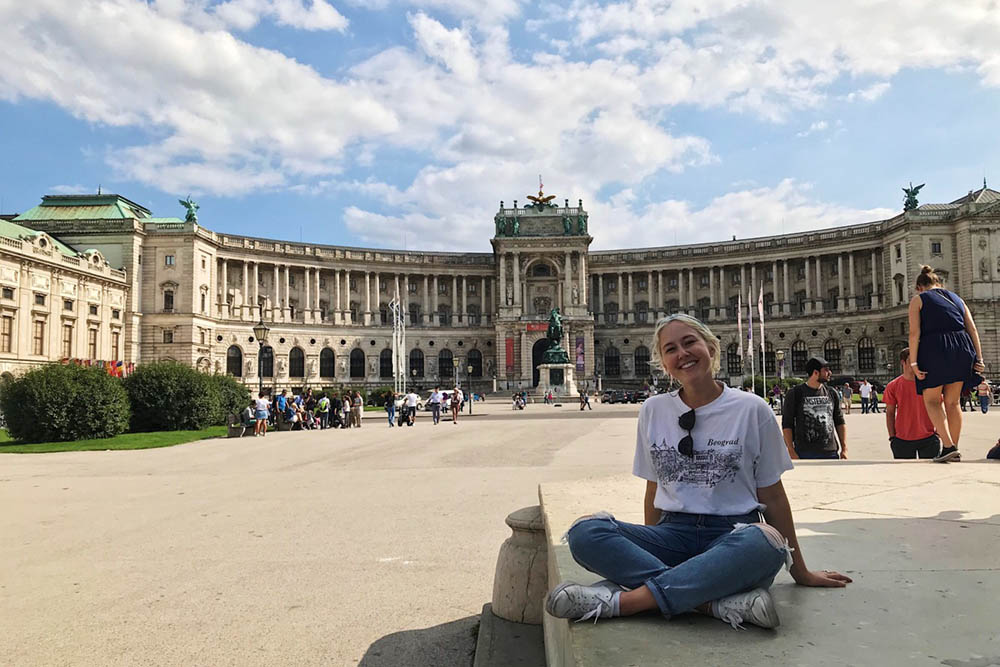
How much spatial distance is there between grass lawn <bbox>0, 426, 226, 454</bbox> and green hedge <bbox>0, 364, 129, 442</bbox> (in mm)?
687

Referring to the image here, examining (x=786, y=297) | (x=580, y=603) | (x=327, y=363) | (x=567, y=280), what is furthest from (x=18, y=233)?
(x=786, y=297)

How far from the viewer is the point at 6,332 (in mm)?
50156

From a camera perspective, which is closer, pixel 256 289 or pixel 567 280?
pixel 256 289

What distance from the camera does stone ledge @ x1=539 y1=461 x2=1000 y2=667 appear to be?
2783mm

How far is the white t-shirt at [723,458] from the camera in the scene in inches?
154

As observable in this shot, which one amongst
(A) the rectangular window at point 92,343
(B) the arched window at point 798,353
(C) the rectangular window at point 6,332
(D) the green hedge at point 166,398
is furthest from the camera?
(B) the arched window at point 798,353

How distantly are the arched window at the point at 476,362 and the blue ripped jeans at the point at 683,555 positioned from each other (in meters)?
82.1

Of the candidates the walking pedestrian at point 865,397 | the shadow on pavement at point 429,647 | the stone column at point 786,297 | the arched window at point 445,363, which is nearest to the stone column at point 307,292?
the arched window at point 445,363

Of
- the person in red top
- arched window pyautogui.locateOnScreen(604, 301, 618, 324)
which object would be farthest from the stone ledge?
arched window pyautogui.locateOnScreen(604, 301, 618, 324)

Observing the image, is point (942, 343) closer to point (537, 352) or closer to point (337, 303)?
point (537, 352)

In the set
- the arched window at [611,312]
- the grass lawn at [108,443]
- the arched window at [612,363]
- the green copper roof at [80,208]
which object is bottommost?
the grass lawn at [108,443]

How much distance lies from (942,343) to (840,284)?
250ft

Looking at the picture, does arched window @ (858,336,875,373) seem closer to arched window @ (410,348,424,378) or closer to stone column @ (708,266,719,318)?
stone column @ (708,266,719,318)

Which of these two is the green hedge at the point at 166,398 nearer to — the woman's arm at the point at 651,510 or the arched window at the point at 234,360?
the woman's arm at the point at 651,510
